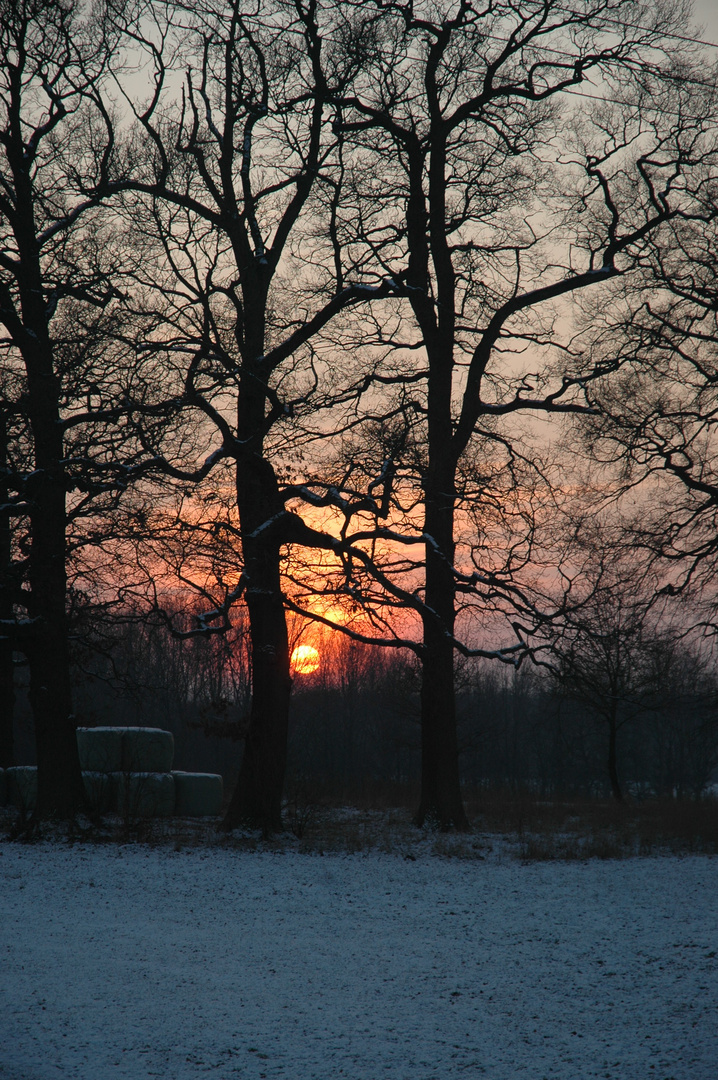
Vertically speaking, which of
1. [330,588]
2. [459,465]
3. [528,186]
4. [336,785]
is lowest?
[336,785]

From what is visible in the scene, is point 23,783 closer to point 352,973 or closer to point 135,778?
point 135,778

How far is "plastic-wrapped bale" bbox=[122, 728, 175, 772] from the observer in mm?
19000

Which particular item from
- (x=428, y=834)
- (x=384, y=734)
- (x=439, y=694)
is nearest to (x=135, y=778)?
(x=428, y=834)

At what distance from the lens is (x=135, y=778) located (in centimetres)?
1731

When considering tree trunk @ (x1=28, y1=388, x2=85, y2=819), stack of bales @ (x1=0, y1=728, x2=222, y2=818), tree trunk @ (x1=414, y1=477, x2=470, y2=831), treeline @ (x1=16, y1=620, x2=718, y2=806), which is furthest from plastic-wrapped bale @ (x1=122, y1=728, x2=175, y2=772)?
treeline @ (x1=16, y1=620, x2=718, y2=806)

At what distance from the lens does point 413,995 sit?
6227 mm

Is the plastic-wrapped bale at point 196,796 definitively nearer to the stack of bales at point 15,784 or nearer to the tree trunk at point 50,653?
the stack of bales at point 15,784

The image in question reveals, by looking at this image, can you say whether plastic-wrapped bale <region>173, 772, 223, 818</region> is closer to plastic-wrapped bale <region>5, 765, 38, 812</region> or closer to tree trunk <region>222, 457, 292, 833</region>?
plastic-wrapped bale <region>5, 765, 38, 812</region>

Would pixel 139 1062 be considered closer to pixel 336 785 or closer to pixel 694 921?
pixel 694 921

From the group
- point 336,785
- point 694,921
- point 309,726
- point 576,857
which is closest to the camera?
point 694,921

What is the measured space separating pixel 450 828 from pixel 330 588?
4.74 meters

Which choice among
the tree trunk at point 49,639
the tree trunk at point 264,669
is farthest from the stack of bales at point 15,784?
the tree trunk at point 264,669

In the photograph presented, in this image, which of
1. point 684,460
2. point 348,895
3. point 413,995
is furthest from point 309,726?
point 413,995

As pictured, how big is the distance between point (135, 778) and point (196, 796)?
187cm
